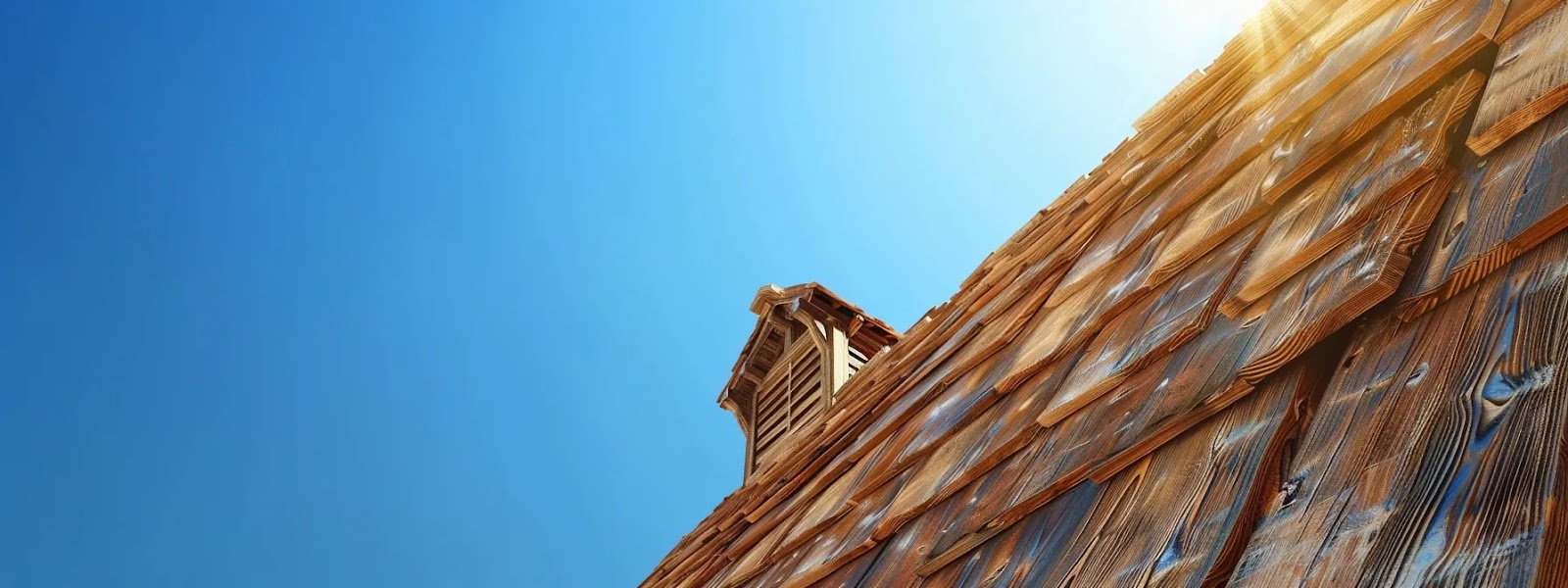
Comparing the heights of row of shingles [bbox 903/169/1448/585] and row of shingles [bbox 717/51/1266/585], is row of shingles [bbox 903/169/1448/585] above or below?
below

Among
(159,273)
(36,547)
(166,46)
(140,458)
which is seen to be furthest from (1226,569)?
(166,46)

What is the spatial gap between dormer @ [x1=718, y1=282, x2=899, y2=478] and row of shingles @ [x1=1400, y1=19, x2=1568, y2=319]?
8.39 meters

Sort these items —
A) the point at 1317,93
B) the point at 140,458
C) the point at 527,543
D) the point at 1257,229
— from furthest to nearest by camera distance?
1. the point at 527,543
2. the point at 140,458
3. the point at 1317,93
4. the point at 1257,229

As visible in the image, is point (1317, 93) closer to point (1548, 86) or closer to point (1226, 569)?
point (1548, 86)

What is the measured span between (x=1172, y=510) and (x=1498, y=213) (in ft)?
1.65

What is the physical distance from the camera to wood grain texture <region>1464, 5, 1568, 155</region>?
60.3 inches

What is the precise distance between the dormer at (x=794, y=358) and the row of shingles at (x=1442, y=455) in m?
8.61

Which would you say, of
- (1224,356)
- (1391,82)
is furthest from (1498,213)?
(1391,82)

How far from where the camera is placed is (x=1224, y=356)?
1676mm

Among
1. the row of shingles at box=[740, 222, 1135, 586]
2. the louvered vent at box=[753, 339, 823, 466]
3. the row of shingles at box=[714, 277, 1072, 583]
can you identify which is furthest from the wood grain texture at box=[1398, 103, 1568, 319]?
the louvered vent at box=[753, 339, 823, 466]

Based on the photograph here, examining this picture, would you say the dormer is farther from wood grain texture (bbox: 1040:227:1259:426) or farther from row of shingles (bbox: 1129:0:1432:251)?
wood grain texture (bbox: 1040:227:1259:426)

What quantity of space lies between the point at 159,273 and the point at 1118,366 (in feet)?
176

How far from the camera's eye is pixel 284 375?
47781mm

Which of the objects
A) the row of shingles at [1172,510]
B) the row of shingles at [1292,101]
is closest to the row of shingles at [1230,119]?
the row of shingles at [1292,101]
